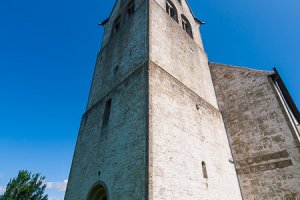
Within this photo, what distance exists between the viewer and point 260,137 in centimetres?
854

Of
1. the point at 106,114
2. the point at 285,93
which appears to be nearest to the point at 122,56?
the point at 106,114

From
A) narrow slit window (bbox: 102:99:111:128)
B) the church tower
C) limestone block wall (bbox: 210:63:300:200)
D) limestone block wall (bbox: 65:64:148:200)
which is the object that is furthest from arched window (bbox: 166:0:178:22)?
narrow slit window (bbox: 102:99:111:128)

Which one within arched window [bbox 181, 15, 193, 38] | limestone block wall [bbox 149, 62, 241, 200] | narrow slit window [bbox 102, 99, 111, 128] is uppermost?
arched window [bbox 181, 15, 193, 38]

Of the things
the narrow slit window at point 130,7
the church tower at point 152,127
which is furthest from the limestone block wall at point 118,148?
the narrow slit window at point 130,7

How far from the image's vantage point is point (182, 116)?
733 cm

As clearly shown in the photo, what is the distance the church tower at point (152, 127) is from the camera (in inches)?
218

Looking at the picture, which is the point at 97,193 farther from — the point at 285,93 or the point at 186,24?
the point at 186,24

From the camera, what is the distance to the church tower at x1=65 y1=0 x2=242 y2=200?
5.55 meters

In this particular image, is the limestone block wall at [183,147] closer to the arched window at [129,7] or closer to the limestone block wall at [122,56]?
the limestone block wall at [122,56]

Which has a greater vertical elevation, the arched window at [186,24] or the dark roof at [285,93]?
the arched window at [186,24]

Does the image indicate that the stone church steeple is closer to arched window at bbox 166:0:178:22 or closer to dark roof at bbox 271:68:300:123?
arched window at bbox 166:0:178:22

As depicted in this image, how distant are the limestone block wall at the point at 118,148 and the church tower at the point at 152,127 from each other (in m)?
0.03

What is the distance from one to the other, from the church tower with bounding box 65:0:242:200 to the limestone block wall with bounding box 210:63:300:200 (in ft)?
1.92

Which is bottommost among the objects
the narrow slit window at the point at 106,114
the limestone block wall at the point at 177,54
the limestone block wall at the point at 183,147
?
the limestone block wall at the point at 183,147
